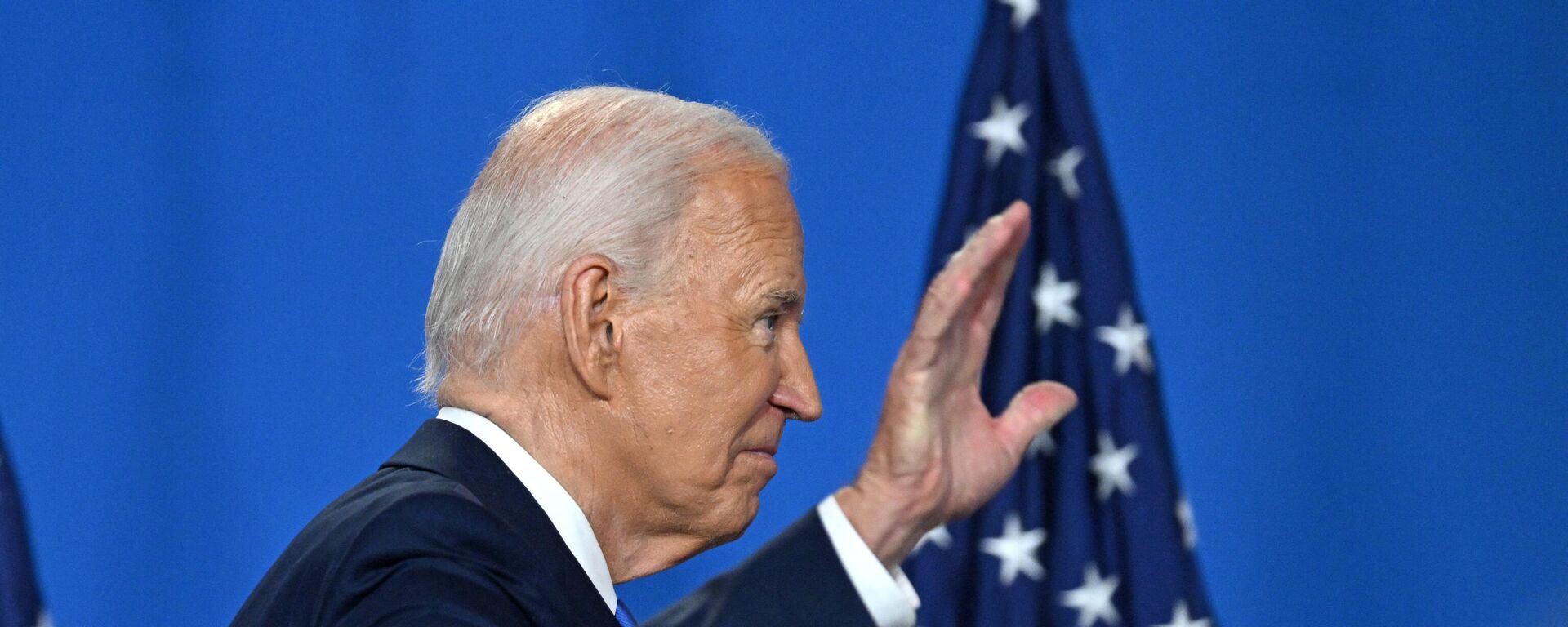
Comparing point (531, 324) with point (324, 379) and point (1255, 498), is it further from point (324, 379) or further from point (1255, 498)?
point (1255, 498)

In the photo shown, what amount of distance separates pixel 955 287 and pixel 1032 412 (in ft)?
0.95

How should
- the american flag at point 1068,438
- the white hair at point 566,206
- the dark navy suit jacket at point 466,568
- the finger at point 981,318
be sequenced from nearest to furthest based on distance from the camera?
the dark navy suit jacket at point 466,568, the finger at point 981,318, the white hair at point 566,206, the american flag at point 1068,438

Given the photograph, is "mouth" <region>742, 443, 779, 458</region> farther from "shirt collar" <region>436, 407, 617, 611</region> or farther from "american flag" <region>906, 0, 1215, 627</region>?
"american flag" <region>906, 0, 1215, 627</region>

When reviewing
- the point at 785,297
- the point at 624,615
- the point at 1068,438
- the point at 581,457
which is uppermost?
the point at 1068,438

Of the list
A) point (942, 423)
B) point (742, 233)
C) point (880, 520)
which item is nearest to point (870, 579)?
point (880, 520)

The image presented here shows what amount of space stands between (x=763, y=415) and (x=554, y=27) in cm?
149

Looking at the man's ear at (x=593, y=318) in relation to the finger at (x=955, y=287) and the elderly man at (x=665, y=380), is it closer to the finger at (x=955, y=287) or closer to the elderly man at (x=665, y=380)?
the elderly man at (x=665, y=380)

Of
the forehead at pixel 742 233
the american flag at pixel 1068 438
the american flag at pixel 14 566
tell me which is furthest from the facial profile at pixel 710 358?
the american flag at pixel 14 566

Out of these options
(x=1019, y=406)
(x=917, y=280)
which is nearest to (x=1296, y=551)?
(x=917, y=280)

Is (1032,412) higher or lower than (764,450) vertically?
higher

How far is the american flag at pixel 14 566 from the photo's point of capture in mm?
2643

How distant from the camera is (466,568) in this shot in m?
1.17

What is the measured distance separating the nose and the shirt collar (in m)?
0.24

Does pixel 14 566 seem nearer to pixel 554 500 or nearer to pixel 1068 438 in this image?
pixel 554 500
